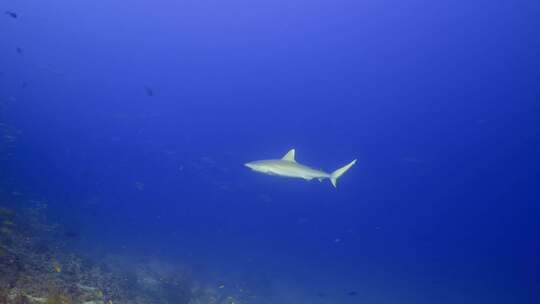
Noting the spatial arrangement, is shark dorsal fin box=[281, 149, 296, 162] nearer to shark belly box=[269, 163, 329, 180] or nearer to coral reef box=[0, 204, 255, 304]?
shark belly box=[269, 163, 329, 180]

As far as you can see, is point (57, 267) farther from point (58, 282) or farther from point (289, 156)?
point (289, 156)

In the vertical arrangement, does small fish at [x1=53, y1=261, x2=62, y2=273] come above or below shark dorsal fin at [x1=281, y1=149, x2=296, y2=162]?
below

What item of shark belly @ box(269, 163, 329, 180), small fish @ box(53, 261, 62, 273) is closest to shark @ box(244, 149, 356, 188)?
shark belly @ box(269, 163, 329, 180)

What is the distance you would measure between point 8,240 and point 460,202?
169433 mm

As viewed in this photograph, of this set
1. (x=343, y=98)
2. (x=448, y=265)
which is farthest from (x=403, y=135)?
(x=448, y=265)

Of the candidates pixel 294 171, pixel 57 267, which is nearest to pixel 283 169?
pixel 294 171

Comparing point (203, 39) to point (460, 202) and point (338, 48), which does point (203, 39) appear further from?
point (460, 202)

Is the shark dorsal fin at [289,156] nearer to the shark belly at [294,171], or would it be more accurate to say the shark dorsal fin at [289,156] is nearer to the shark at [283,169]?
the shark at [283,169]

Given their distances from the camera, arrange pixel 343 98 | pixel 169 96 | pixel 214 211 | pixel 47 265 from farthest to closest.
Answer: pixel 169 96
pixel 343 98
pixel 214 211
pixel 47 265

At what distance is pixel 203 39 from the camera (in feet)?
438

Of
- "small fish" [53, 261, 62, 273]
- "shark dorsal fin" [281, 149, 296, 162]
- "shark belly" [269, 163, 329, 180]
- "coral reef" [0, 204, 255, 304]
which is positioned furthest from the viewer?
"shark dorsal fin" [281, 149, 296, 162]

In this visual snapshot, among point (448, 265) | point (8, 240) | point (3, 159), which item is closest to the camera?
point (8, 240)

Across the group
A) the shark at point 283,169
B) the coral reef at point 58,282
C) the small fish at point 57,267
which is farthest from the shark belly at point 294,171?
the small fish at point 57,267

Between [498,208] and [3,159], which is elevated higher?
[498,208]
